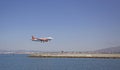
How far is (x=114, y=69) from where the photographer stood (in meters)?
63.5

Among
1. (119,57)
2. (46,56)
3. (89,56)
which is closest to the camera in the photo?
(119,57)

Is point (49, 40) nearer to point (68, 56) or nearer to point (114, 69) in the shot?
point (68, 56)

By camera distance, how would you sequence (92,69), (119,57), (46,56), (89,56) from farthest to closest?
1. (46,56)
2. (89,56)
3. (119,57)
4. (92,69)

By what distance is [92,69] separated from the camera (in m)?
63.5

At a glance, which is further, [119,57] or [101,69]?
[119,57]

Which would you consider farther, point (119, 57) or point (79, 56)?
point (79, 56)

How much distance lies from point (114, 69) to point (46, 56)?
289ft

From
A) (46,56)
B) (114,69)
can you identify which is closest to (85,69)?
(114,69)

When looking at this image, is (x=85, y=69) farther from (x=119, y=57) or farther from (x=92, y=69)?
(x=119, y=57)

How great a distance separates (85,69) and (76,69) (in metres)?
2.48

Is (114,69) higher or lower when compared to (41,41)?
lower

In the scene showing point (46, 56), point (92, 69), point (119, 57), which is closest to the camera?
point (92, 69)

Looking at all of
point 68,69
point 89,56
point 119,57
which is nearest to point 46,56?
point 89,56

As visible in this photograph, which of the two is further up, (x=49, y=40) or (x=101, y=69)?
(x=49, y=40)
